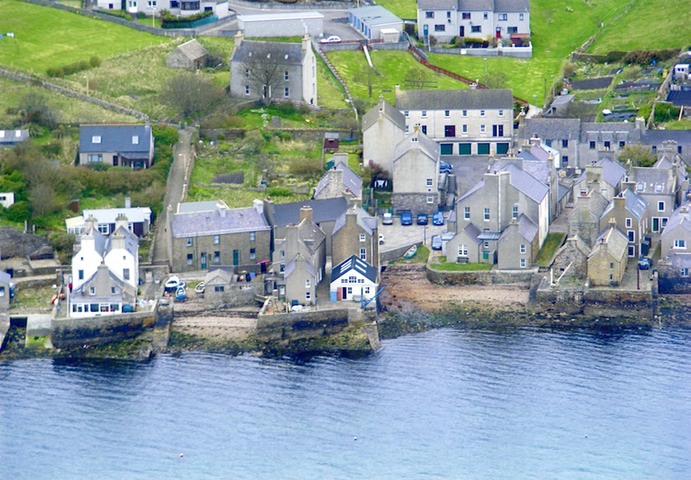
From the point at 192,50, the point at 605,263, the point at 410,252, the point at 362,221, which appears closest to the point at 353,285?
the point at 362,221

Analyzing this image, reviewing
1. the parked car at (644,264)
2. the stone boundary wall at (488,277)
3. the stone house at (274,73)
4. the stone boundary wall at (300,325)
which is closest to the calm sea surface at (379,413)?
the stone boundary wall at (300,325)

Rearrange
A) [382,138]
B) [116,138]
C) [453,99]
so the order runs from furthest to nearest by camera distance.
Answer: [453,99], [382,138], [116,138]

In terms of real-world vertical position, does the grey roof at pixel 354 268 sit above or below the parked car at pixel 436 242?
below

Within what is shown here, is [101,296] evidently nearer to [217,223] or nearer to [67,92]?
[217,223]

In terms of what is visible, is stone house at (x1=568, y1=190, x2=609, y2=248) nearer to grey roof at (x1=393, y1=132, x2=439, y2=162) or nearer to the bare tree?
grey roof at (x1=393, y1=132, x2=439, y2=162)

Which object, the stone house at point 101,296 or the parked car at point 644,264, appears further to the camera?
the parked car at point 644,264

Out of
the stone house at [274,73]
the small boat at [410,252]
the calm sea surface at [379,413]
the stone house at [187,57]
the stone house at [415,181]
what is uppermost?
the stone house at [187,57]

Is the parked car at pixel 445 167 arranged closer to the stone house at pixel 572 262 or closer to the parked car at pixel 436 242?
the parked car at pixel 436 242
